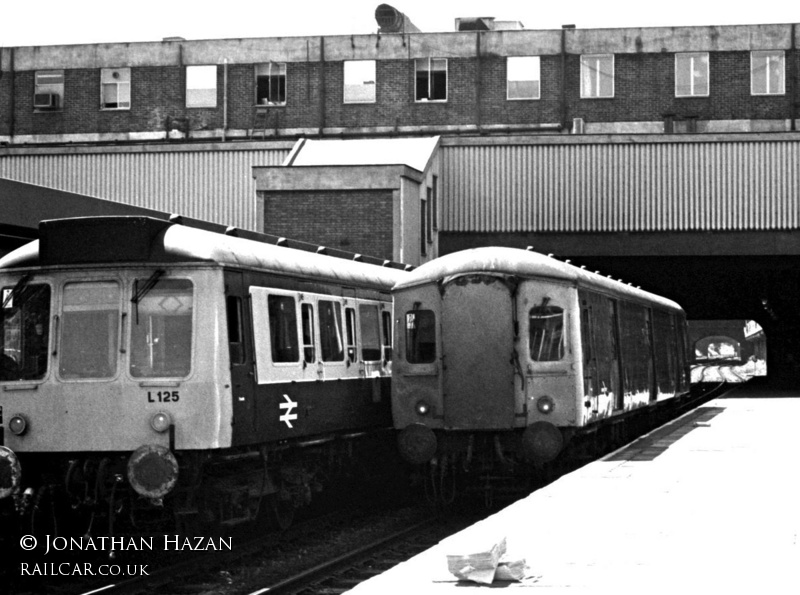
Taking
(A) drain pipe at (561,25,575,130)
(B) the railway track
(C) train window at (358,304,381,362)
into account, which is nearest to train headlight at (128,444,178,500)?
(B) the railway track

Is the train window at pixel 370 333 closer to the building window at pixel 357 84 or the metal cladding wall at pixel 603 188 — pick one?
the metal cladding wall at pixel 603 188

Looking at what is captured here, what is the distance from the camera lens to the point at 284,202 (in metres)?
28.4

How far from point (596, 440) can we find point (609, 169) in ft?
53.4

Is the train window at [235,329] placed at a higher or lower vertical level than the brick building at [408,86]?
lower

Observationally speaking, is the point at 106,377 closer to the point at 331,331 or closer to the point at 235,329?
the point at 235,329

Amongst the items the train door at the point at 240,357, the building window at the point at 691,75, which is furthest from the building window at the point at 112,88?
the train door at the point at 240,357

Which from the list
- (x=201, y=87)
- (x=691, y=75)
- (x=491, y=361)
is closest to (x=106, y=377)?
(x=491, y=361)

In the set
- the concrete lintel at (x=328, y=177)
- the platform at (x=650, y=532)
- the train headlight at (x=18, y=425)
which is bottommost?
the platform at (x=650, y=532)

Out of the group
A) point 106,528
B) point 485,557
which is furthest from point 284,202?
point 485,557

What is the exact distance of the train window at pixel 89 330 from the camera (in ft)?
39.4

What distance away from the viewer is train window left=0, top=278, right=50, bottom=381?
39.9 ft

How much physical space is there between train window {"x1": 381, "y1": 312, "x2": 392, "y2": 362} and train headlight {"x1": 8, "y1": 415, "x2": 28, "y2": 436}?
607 cm

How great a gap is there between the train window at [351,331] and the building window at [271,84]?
3042 centimetres

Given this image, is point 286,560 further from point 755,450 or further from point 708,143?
point 708,143
